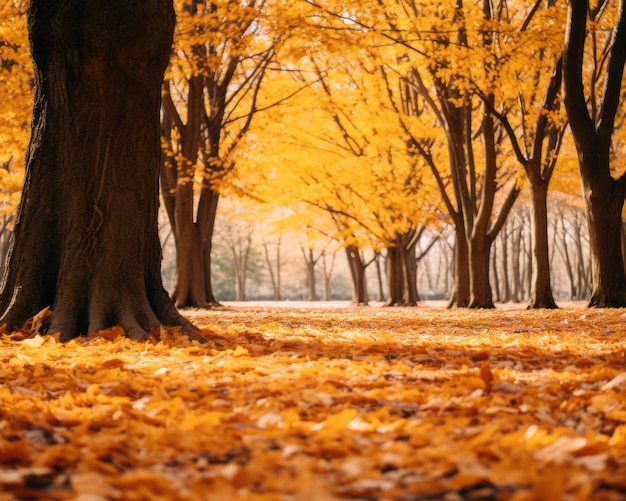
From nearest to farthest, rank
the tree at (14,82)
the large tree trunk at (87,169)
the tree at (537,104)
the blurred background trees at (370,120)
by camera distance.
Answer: the large tree trunk at (87,169), the tree at (14,82), the blurred background trees at (370,120), the tree at (537,104)

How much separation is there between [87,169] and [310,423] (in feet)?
13.4

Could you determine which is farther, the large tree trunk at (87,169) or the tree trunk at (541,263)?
the tree trunk at (541,263)

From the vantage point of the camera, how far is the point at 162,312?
5965 mm

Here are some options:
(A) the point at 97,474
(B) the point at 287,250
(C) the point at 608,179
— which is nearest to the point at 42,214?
(A) the point at 97,474

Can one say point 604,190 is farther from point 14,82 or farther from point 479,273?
point 14,82

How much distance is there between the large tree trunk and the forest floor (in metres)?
0.89

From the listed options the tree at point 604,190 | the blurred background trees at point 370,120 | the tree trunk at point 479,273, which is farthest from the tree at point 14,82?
the tree trunk at point 479,273

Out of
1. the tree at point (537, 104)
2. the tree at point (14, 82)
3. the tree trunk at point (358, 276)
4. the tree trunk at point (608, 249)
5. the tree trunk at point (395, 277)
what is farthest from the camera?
the tree trunk at point (358, 276)

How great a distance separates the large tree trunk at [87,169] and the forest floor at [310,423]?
0.89 metres

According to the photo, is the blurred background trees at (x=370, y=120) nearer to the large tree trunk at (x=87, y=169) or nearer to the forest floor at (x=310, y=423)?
the large tree trunk at (x=87, y=169)

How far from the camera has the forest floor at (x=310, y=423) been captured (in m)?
1.77

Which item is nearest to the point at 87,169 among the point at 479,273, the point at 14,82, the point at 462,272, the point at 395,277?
the point at 14,82

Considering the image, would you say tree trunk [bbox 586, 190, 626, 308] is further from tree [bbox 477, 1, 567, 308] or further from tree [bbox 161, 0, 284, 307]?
tree [bbox 161, 0, 284, 307]

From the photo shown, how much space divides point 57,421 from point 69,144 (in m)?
3.73
